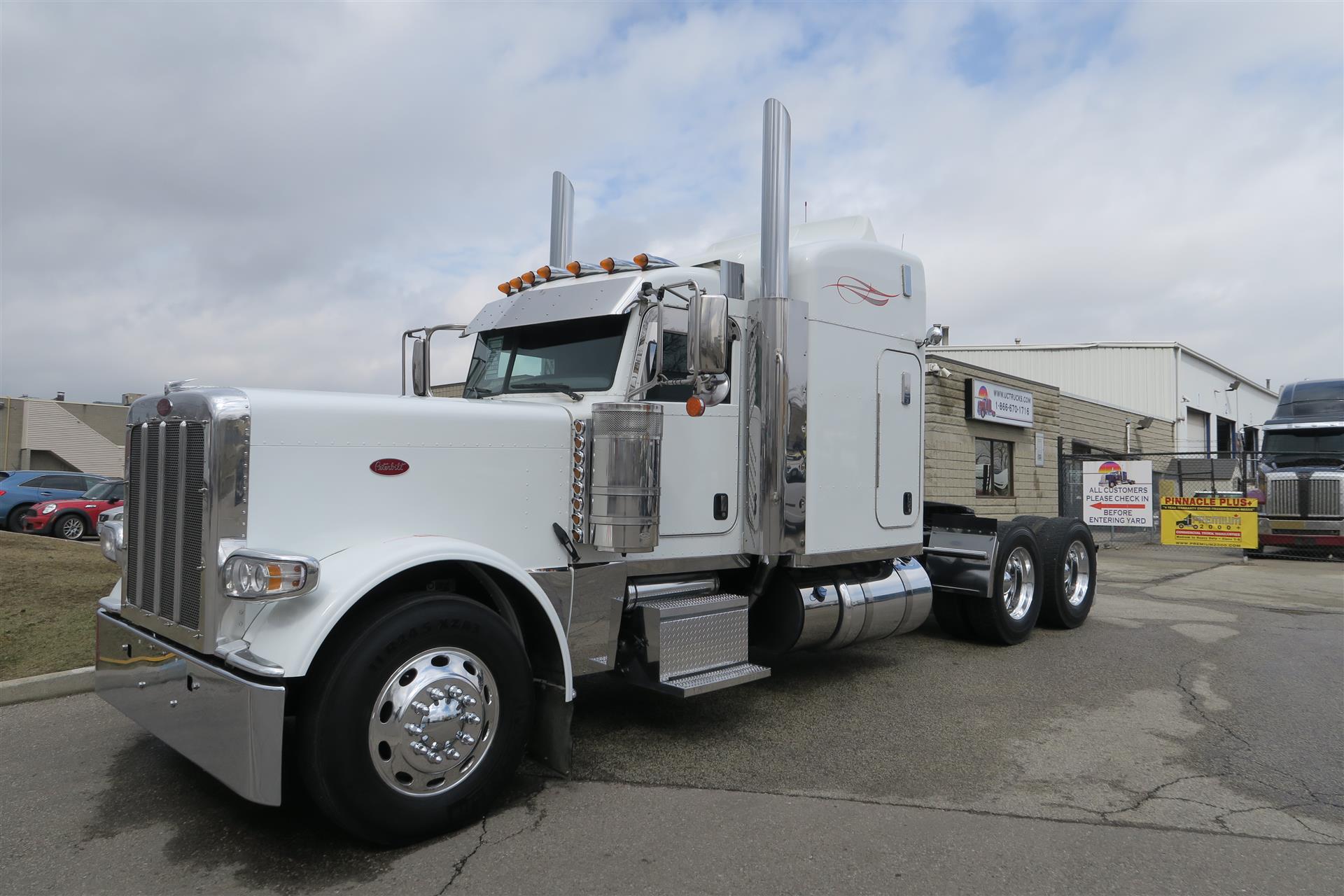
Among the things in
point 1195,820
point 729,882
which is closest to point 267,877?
point 729,882

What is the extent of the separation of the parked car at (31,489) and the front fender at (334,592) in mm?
18468

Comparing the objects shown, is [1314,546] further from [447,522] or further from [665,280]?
[447,522]

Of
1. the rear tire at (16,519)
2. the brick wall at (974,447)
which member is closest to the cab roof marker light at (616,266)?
the brick wall at (974,447)

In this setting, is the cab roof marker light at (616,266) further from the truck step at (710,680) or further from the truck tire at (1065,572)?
the truck tire at (1065,572)

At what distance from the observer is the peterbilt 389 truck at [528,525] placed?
351cm

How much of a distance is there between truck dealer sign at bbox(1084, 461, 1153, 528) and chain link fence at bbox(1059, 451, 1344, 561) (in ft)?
0.05

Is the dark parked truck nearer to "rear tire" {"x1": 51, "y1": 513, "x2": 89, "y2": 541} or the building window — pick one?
the building window

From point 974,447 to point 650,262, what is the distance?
14.0 meters

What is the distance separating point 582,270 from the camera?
5445mm

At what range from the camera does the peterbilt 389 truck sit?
3.51m

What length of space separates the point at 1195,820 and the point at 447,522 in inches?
142

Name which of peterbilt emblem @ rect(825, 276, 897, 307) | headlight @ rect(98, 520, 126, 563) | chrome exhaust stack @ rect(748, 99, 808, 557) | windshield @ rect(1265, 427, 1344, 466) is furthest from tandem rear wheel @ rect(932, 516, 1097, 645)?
windshield @ rect(1265, 427, 1344, 466)

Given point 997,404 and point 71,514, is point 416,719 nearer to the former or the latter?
point 997,404

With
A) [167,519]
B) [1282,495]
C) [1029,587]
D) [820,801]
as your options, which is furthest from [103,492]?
[1282,495]
